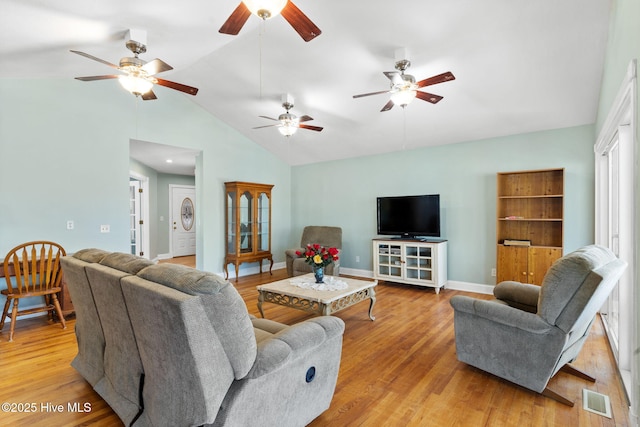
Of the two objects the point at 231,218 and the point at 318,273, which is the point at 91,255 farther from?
the point at 231,218

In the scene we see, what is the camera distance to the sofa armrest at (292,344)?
4.91 feet

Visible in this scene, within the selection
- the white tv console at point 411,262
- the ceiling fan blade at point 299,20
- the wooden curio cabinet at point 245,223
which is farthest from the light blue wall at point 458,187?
the ceiling fan blade at point 299,20

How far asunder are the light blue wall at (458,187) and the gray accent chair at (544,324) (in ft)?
7.90

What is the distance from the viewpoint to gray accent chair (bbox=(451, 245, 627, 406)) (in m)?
1.94

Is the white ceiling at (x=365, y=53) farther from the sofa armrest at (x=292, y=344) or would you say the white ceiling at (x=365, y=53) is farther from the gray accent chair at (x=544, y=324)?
the sofa armrest at (x=292, y=344)

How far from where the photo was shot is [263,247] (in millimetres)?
6480

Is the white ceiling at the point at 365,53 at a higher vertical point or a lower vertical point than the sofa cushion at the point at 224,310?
higher

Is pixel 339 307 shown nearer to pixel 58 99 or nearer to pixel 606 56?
pixel 606 56

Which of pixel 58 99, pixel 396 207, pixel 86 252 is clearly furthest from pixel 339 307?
pixel 58 99

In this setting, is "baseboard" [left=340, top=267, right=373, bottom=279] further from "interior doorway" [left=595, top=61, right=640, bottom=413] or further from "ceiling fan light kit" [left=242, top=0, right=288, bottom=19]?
"ceiling fan light kit" [left=242, top=0, right=288, bottom=19]

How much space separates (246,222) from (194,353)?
494cm

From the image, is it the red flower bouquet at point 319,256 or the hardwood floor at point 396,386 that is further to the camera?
the red flower bouquet at point 319,256

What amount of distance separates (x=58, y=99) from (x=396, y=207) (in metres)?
4.97

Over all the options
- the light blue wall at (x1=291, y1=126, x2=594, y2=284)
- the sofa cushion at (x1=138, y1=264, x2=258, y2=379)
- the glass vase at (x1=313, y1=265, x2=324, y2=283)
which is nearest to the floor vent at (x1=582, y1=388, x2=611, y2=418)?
the sofa cushion at (x1=138, y1=264, x2=258, y2=379)
